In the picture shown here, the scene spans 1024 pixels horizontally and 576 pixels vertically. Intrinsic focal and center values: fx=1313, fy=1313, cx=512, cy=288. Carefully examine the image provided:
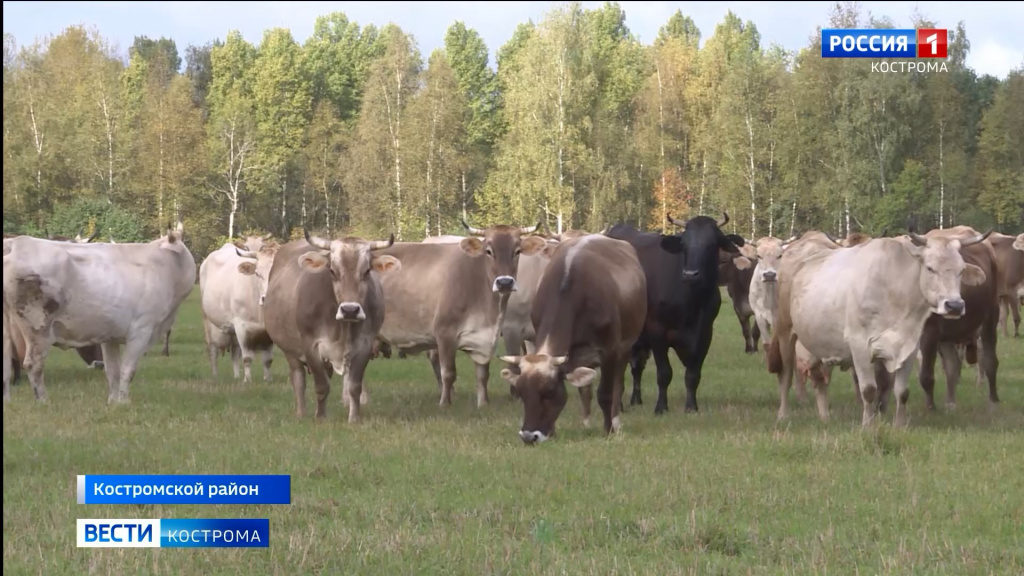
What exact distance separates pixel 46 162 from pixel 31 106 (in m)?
2.38

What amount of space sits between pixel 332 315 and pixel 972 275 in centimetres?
608

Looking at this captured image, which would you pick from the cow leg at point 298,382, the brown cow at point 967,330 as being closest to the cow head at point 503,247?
the cow leg at point 298,382

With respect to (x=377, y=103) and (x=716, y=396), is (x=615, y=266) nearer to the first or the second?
(x=716, y=396)

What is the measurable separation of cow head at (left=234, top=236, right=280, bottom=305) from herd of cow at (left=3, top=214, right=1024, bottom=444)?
0.18ft

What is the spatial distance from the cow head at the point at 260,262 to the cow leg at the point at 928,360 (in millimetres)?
7631

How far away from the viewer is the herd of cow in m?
11.9

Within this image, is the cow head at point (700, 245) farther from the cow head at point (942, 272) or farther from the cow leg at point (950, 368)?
the cow head at point (942, 272)

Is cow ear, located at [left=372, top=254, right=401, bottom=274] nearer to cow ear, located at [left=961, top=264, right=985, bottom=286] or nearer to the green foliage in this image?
cow ear, located at [left=961, top=264, right=985, bottom=286]

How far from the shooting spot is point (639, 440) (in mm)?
11172

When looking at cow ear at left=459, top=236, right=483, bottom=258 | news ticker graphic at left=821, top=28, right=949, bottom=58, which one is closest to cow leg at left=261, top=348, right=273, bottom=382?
cow ear at left=459, top=236, right=483, bottom=258

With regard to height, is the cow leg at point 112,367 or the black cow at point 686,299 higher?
the black cow at point 686,299

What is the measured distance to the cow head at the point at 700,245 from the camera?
14.0 metres

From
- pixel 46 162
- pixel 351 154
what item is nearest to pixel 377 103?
pixel 351 154
